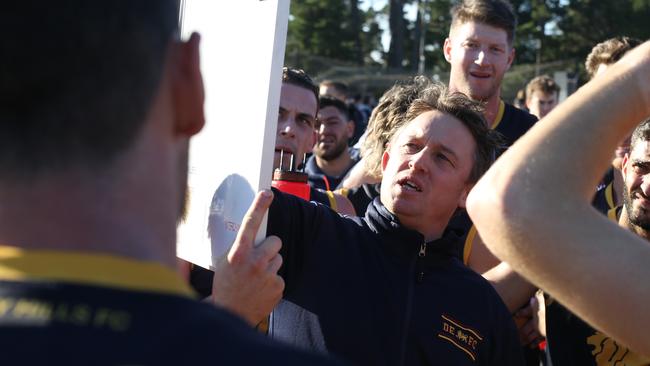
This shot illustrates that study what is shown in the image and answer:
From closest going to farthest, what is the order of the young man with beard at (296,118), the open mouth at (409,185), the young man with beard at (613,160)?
the open mouth at (409,185), the young man with beard at (296,118), the young man with beard at (613,160)

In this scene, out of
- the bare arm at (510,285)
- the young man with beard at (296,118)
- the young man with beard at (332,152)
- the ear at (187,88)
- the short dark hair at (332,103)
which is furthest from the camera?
the short dark hair at (332,103)

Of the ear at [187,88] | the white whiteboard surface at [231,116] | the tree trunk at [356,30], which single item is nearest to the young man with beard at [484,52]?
the white whiteboard surface at [231,116]

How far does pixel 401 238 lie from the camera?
108 inches

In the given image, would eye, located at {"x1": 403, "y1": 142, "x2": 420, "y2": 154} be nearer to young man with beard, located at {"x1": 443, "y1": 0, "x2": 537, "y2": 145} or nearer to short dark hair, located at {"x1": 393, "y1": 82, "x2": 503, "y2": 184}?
short dark hair, located at {"x1": 393, "y1": 82, "x2": 503, "y2": 184}

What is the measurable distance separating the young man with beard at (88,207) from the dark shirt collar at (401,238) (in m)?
1.77

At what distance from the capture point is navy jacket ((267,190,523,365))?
96.3 inches

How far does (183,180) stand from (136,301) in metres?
0.26

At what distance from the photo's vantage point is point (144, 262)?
3.06 feet

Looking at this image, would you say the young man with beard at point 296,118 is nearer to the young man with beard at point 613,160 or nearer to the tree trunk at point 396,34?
the young man with beard at point 613,160

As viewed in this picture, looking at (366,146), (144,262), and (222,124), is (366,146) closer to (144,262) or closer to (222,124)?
(222,124)

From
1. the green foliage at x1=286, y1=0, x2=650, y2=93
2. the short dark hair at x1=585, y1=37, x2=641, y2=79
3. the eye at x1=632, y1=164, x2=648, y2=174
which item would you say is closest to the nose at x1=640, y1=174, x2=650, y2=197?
the eye at x1=632, y1=164, x2=648, y2=174

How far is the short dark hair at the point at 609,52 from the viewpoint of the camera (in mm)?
5328

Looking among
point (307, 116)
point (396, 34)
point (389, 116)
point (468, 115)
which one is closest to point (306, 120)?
point (307, 116)

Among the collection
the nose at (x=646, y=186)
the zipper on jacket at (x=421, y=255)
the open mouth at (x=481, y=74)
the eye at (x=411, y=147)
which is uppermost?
the open mouth at (x=481, y=74)
